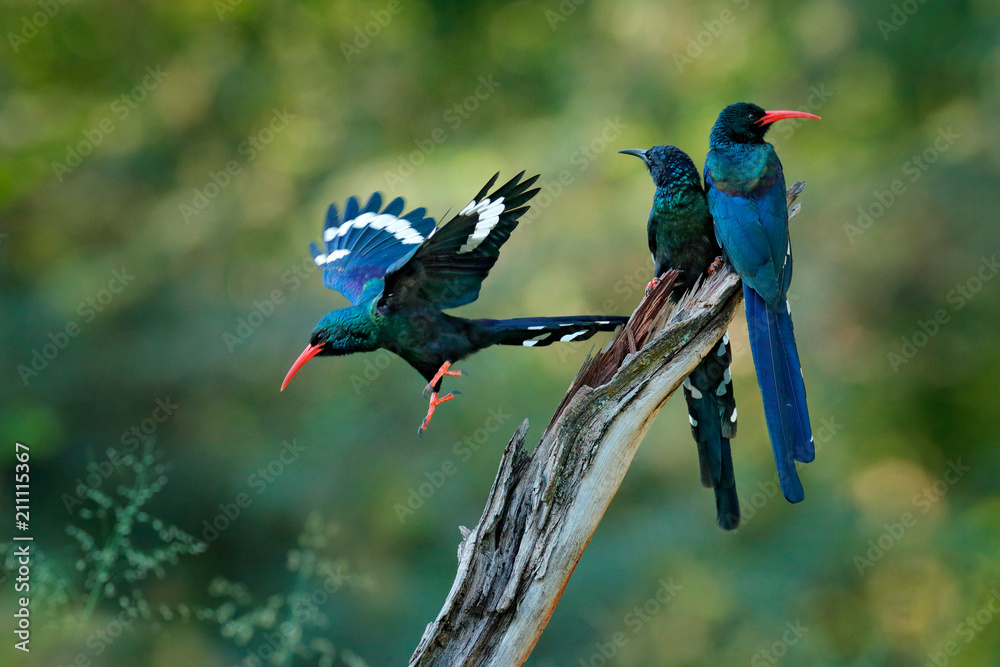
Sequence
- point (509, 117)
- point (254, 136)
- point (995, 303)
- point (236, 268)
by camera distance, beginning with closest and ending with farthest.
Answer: point (995, 303) < point (236, 268) < point (254, 136) < point (509, 117)

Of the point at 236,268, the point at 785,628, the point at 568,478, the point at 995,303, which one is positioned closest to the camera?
the point at 568,478

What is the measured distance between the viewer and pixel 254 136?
7.13m

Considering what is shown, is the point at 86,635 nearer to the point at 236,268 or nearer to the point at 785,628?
the point at 236,268

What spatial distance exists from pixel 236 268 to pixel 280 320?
0.84m

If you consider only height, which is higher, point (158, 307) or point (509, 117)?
point (509, 117)

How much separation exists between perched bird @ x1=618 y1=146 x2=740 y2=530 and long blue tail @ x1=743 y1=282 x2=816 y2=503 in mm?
259

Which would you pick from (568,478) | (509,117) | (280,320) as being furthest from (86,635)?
(509,117)

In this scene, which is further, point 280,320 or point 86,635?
point 280,320

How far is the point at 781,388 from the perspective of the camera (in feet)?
8.40

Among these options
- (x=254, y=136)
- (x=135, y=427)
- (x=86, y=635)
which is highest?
(x=254, y=136)
